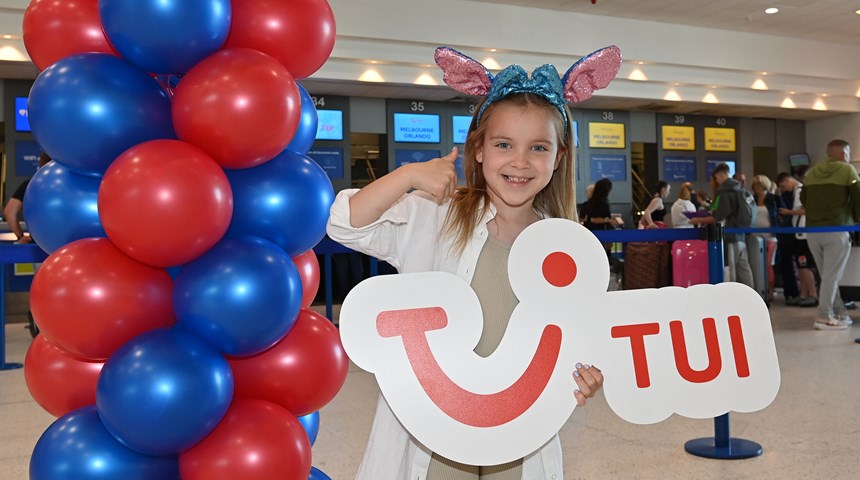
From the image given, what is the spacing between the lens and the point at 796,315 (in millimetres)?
6758

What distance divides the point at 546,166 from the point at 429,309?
34 centimetres

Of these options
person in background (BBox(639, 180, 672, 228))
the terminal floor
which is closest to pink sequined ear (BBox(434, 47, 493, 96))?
the terminal floor

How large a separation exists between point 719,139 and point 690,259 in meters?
10.0

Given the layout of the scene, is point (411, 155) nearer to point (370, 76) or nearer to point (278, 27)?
point (370, 76)

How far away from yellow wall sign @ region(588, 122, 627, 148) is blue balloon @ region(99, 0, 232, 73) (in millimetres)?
10283

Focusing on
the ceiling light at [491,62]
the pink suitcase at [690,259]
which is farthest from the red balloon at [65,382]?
the ceiling light at [491,62]

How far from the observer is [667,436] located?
9.76 feet

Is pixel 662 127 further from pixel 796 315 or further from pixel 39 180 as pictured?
pixel 39 180

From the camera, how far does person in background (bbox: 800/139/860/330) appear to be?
18.8 feet

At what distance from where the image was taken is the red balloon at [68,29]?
5.02 ft

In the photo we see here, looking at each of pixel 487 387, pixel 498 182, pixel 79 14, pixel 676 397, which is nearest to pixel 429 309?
pixel 487 387

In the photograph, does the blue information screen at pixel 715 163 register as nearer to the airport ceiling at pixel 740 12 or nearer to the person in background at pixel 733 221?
the airport ceiling at pixel 740 12

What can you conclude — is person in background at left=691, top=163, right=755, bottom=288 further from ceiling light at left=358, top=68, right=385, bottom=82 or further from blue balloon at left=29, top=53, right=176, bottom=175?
blue balloon at left=29, top=53, right=176, bottom=175

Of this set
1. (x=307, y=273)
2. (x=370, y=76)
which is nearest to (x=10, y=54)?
(x=370, y=76)
